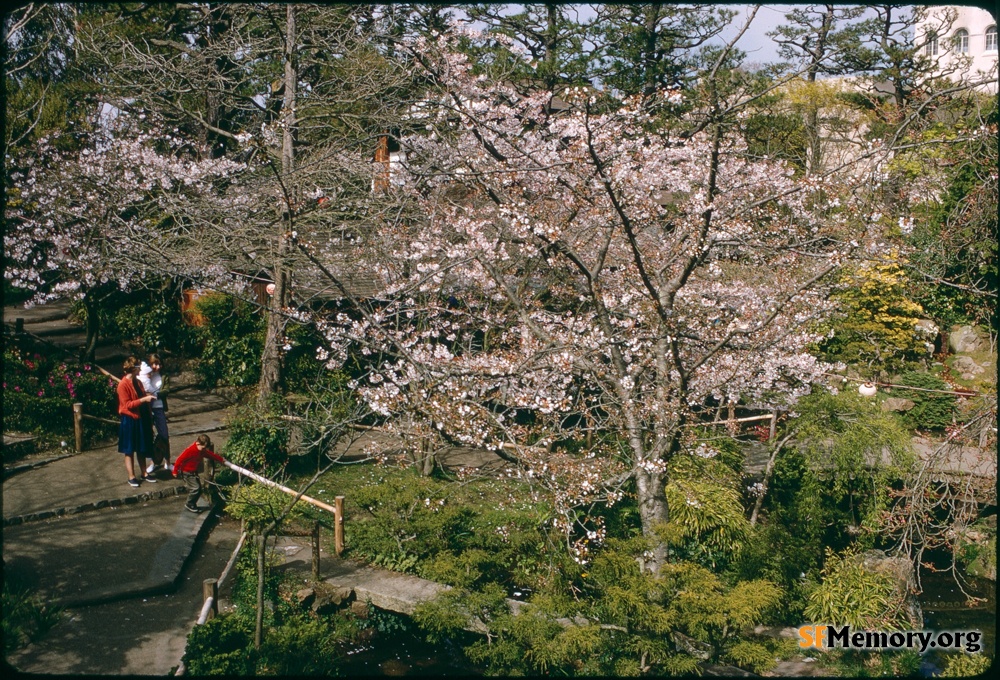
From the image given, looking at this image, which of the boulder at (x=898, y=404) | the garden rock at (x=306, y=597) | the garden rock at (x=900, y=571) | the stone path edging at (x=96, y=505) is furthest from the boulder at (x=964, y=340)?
the stone path edging at (x=96, y=505)

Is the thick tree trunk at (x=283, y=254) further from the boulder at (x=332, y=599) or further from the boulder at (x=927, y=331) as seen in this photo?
the boulder at (x=927, y=331)

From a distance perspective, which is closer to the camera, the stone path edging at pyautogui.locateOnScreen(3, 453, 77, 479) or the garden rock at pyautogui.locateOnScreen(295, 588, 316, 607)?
the garden rock at pyautogui.locateOnScreen(295, 588, 316, 607)

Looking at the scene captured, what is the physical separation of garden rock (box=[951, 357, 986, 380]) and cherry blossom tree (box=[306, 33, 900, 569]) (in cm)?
472

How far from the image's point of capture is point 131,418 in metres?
8.43

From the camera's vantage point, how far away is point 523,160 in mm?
10547

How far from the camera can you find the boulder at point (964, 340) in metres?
14.8

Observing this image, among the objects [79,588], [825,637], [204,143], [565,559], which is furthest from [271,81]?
[825,637]

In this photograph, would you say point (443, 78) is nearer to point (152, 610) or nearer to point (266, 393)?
point (266, 393)

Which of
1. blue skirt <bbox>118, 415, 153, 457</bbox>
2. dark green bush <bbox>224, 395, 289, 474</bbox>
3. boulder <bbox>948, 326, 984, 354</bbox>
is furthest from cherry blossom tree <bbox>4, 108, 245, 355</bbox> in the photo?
boulder <bbox>948, 326, 984, 354</bbox>

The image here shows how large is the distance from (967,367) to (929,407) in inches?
98.4

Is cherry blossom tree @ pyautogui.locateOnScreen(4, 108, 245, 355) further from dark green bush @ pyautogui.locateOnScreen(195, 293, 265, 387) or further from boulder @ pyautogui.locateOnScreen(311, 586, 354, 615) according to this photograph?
boulder @ pyautogui.locateOnScreen(311, 586, 354, 615)

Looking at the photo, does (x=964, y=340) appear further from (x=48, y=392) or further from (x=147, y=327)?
(x=147, y=327)

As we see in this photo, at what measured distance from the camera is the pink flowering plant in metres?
9.97

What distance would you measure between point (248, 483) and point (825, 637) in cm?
746
